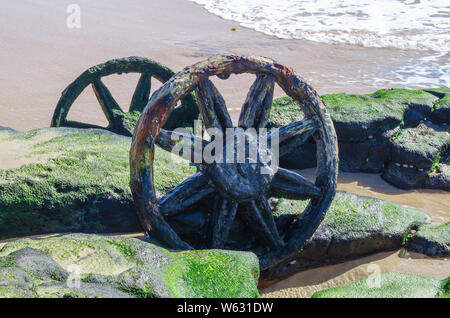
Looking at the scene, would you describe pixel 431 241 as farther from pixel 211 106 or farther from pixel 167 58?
pixel 167 58

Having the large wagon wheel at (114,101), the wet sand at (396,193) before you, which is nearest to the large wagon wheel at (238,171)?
the wet sand at (396,193)

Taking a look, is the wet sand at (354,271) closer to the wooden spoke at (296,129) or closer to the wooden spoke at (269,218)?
the wooden spoke at (269,218)

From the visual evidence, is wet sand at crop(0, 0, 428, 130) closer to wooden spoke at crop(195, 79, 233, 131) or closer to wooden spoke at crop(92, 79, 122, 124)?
wooden spoke at crop(92, 79, 122, 124)

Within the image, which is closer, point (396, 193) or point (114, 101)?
point (396, 193)

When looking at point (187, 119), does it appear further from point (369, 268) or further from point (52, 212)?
point (369, 268)

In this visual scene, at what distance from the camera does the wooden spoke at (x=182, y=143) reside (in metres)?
3.75

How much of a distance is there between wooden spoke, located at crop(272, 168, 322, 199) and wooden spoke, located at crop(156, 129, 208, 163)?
70cm

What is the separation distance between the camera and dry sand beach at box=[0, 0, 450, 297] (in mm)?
4559

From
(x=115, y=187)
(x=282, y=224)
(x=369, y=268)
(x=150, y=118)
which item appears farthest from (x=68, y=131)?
(x=369, y=268)

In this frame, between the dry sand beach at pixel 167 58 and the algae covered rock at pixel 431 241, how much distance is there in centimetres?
11

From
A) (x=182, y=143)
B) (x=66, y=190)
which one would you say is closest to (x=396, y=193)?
(x=182, y=143)

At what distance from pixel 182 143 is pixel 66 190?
1.16 meters

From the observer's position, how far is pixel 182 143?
3.85 metres

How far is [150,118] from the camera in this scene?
3623 millimetres
